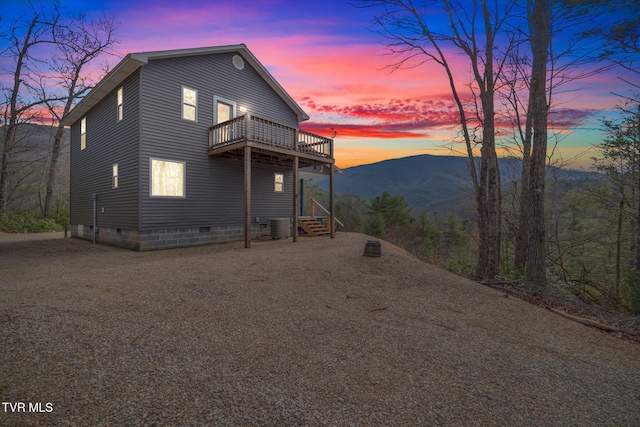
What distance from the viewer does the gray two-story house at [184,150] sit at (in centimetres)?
1027

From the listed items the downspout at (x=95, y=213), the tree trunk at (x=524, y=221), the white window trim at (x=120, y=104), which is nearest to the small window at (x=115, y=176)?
the white window trim at (x=120, y=104)

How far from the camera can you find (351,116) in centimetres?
1831

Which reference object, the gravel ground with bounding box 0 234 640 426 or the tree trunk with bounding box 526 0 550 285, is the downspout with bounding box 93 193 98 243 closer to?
the gravel ground with bounding box 0 234 640 426

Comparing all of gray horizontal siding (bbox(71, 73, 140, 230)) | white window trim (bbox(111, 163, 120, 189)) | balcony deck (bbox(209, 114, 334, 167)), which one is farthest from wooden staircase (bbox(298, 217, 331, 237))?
white window trim (bbox(111, 163, 120, 189))

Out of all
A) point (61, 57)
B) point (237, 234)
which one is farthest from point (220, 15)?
point (61, 57)

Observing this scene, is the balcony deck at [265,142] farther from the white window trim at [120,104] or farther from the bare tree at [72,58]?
the bare tree at [72,58]

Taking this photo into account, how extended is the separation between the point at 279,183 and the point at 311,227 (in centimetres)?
285

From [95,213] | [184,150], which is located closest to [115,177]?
[95,213]

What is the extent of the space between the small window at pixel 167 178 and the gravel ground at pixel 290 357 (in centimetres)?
499

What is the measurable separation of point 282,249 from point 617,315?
28.3 ft

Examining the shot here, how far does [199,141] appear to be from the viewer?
38.4 ft

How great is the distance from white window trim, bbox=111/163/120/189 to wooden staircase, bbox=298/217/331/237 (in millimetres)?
8095

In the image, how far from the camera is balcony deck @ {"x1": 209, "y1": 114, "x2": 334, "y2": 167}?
10758 mm

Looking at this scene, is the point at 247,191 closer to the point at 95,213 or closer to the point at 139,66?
the point at 139,66
